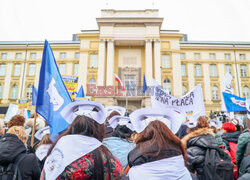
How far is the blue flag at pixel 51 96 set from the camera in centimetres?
328

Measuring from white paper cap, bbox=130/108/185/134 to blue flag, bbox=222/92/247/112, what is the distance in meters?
7.80

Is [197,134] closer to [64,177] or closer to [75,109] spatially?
[75,109]

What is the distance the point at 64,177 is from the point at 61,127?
1.78m

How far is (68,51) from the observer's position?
32.0 metres

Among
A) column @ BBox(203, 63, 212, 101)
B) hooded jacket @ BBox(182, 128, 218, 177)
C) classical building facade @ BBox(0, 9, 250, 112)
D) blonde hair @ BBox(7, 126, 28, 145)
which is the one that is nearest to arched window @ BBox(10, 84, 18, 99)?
classical building facade @ BBox(0, 9, 250, 112)

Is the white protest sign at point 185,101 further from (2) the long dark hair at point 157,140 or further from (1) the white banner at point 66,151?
(1) the white banner at point 66,151

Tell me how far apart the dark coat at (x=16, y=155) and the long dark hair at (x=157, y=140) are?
5.34ft

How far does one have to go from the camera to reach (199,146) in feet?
9.25

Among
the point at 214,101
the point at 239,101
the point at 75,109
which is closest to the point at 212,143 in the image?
the point at 75,109

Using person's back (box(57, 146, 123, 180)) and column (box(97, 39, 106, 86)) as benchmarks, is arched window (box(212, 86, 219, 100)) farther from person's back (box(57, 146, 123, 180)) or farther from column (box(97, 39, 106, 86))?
person's back (box(57, 146, 123, 180))

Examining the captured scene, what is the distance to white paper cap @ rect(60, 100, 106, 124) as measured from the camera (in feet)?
6.09

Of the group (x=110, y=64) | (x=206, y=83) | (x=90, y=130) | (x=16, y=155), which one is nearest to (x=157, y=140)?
(x=90, y=130)

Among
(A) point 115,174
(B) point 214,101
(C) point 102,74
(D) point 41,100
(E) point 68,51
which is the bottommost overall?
(A) point 115,174

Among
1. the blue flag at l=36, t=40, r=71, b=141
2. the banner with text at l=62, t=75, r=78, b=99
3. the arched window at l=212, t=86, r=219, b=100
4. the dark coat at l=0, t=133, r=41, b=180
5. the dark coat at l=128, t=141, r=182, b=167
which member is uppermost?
the arched window at l=212, t=86, r=219, b=100
